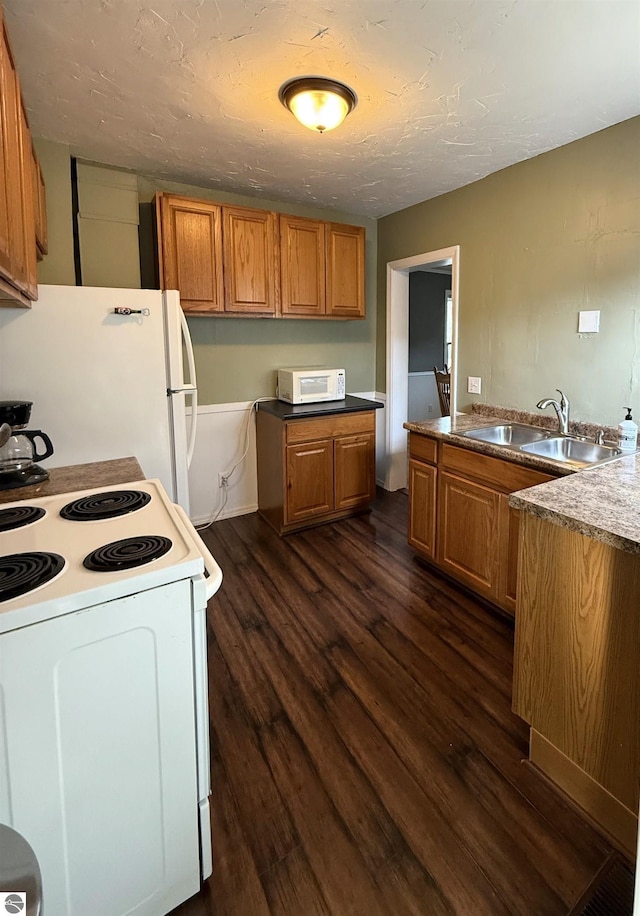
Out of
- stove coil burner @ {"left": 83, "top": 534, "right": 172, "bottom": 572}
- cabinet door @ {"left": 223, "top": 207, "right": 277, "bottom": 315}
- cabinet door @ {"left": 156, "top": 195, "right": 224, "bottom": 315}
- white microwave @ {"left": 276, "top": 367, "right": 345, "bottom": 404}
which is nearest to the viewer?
stove coil burner @ {"left": 83, "top": 534, "right": 172, "bottom": 572}

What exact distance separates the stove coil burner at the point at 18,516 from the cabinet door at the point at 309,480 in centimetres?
200

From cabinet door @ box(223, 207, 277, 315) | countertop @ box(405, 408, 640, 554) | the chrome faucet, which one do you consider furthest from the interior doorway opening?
countertop @ box(405, 408, 640, 554)

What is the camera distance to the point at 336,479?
3.56 meters

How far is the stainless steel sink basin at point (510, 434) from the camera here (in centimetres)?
268

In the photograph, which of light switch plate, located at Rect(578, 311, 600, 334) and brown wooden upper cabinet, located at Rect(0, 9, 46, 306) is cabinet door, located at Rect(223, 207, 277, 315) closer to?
brown wooden upper cabinet, located at Rect(0, 9, 46, 306)

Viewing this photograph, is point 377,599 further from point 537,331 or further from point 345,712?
point 537,331

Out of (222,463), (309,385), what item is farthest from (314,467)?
(222,463)

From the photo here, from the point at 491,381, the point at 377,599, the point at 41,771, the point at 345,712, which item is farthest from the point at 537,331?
the point at 41,771

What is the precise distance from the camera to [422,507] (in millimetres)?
2816

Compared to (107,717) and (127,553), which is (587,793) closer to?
(107,717)

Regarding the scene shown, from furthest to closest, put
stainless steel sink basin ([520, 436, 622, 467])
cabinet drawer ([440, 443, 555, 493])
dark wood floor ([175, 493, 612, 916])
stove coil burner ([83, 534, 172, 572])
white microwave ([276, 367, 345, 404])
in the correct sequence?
white microwave ([276, 367, 345, 404]) → stainless steel sink basin ([520, 436, 622, 467]) → cabinet drawer ([440, 443, 555, 493]) → dark wood floor ([175, 493, 612, 916]) → stove coil burner ([83, 534, 172, 572])

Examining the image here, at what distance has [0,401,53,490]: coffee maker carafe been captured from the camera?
1.72 metres

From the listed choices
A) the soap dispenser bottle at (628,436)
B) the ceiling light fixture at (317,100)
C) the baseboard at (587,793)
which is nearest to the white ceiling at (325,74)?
the ceiling light fixture at (317,100)

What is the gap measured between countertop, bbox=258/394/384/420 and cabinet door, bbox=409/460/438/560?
809 mm
